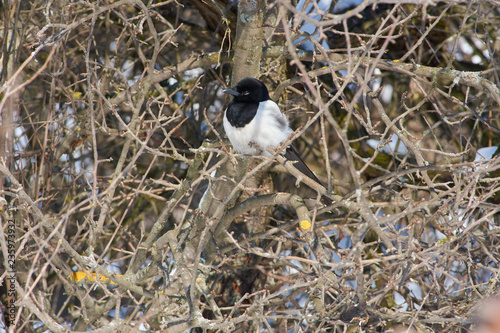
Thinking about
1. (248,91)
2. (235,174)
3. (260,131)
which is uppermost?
(248,91)

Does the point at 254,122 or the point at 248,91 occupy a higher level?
the point at 248,91

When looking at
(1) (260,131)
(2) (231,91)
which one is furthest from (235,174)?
(2) (231,91)

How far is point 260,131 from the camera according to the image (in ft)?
10.6

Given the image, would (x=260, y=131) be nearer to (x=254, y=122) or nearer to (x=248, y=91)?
(x=254, y=122)

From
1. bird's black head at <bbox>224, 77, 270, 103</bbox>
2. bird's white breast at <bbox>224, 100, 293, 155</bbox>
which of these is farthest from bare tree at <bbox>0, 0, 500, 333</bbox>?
bird's white breast at <bbox>224, 100, 293, 155</bbox>

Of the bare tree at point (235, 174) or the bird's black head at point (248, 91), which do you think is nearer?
the bare tree at point (235, 174)

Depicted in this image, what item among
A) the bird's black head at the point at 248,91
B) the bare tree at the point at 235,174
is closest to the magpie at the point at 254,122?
the bird's black head at the point at 248,91

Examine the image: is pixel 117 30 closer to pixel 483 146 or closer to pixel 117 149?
pixel 117 149

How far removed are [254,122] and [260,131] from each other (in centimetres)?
7

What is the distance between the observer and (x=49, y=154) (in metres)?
3.37

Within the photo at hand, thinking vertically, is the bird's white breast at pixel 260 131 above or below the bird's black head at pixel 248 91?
below

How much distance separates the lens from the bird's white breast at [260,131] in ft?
10.6

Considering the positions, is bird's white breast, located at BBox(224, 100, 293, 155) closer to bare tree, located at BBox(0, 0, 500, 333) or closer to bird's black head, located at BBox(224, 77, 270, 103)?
bird's black head, located at BBox(224, 77, 270, 103)

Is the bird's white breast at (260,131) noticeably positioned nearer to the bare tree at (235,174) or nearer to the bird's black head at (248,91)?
the bird's black head at (248,91)
